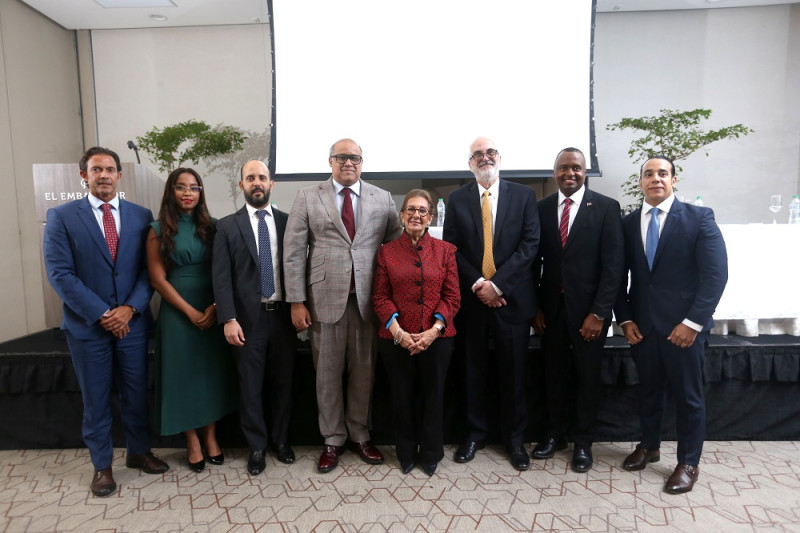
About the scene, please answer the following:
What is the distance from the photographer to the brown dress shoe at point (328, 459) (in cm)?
228

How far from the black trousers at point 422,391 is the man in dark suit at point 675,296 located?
0.98 metres

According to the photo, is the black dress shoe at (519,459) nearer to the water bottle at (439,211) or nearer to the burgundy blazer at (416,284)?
the burgundy blazer at (416,284)

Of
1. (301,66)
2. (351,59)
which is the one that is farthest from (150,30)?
(351,59)

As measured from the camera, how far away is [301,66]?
427cm

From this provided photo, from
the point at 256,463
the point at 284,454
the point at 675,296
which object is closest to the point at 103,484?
the point at 256,463

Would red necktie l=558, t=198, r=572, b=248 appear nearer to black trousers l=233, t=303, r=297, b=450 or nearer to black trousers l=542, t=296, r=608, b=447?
black trousers l=542, t=296, r=608, b=447

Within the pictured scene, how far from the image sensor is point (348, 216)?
Result: 2285 millimetres

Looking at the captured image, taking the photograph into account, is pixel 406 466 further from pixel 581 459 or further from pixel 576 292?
pixel 576 292

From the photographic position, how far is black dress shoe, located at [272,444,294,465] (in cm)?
239

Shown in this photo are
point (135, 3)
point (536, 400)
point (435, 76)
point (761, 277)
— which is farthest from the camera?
point (135, 3)

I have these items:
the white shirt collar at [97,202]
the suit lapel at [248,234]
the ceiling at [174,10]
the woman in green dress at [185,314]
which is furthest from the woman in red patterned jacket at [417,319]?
the ceiling at [174,10]

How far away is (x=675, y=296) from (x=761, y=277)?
48.5 inches

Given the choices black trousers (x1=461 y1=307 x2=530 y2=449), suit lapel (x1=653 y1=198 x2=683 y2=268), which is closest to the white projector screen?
suit lapel (x1=653 y1=198 x2=683 y2=268)

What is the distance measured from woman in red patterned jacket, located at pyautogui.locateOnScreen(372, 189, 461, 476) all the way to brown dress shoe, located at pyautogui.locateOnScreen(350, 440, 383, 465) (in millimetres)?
148
